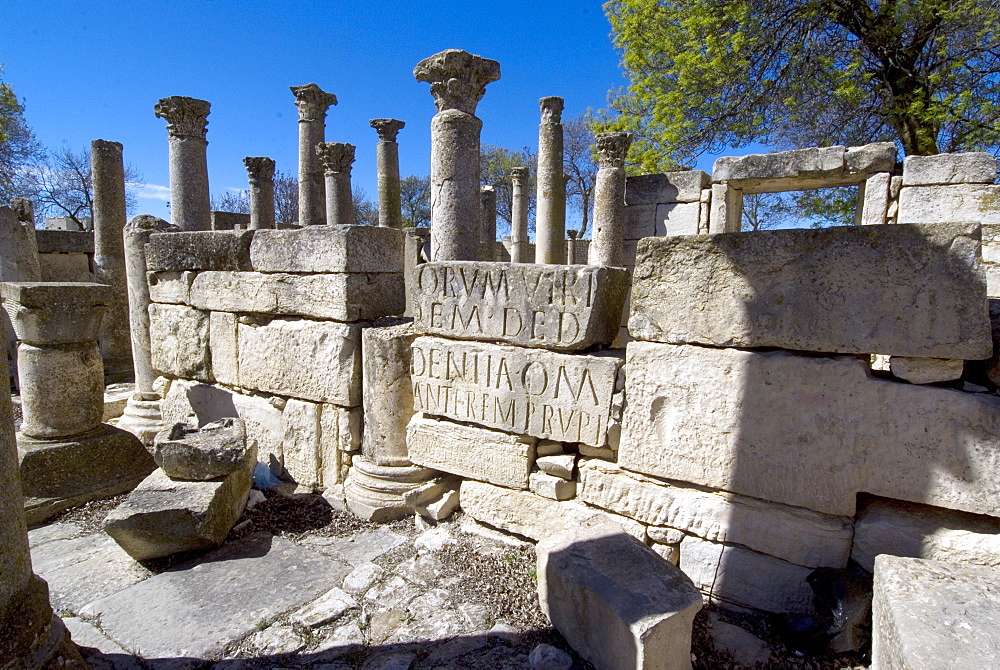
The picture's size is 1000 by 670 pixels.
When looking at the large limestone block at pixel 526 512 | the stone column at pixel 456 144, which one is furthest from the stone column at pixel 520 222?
the large limestone block at pixel 526 512

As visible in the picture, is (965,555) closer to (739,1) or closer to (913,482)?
(913,482)

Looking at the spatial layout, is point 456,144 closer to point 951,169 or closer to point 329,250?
point 329,250

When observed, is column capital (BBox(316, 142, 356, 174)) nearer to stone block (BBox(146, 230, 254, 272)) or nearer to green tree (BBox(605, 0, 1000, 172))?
stone block (BBox(146, 230, 254, 272))

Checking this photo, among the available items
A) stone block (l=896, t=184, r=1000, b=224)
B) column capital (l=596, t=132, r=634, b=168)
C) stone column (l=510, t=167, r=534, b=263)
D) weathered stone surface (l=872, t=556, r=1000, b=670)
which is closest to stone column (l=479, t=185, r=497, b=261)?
stone column (l=510, t=167, r=534, b=263)

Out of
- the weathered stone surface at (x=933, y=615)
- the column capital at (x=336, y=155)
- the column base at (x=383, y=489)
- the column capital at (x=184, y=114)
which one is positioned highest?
the column capital at (x=336, y=155)

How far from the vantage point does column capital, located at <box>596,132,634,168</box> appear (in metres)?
8.25

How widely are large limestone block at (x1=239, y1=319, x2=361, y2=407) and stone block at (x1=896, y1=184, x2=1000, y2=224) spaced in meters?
6.66

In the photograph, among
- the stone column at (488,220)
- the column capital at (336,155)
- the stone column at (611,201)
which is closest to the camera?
the stone column at (611,201)

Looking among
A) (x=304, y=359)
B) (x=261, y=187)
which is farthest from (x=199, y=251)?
(x=261, y=187)

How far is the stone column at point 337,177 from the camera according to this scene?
388 inches

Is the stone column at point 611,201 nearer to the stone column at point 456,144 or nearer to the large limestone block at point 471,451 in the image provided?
the stone column at point 456,144

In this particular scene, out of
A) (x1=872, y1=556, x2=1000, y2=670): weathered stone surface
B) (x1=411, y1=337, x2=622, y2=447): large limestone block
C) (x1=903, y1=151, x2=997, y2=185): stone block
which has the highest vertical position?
(x1=903, y1=151, x2=997, y2=185): stone block

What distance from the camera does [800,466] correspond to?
2.58 metres

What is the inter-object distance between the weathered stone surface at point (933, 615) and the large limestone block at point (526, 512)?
1.23m
